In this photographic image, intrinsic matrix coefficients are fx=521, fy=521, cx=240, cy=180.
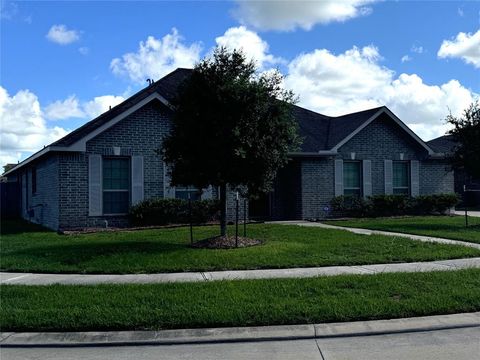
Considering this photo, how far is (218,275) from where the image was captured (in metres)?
8.95

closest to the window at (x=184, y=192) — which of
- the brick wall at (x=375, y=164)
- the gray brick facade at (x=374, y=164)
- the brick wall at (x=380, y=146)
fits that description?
the gray brick facade at (x=374, y=164)

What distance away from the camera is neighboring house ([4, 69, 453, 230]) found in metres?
17.2

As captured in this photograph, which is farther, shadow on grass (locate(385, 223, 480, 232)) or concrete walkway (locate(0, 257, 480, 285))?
shadow on grass (locate(385, 223, 480, 232))

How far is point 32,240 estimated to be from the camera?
1423 cm

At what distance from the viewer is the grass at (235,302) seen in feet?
20.2

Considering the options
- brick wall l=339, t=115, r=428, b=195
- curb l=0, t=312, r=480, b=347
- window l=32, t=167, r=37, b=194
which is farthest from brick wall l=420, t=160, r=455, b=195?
curb l=0, t=312, r=480, b=347

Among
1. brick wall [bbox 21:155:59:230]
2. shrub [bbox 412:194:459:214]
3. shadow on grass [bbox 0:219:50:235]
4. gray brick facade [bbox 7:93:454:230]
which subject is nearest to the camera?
gray brick facade [bbox 7:93:454:230]

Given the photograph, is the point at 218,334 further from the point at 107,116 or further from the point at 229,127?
the point at 107,116

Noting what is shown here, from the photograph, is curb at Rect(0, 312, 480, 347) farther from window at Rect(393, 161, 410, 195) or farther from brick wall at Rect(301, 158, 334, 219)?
window at Rect(393, 161, 410, 195)

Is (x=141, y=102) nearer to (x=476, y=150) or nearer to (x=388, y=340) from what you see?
(x=476, y=150)

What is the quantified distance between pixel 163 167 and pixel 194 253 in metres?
7.95

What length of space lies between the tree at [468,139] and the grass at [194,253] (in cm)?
600

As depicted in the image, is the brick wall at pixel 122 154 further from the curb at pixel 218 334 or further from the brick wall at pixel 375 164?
the curb at pixel 218 334

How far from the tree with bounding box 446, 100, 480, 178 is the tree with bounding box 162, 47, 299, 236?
8099 mm
